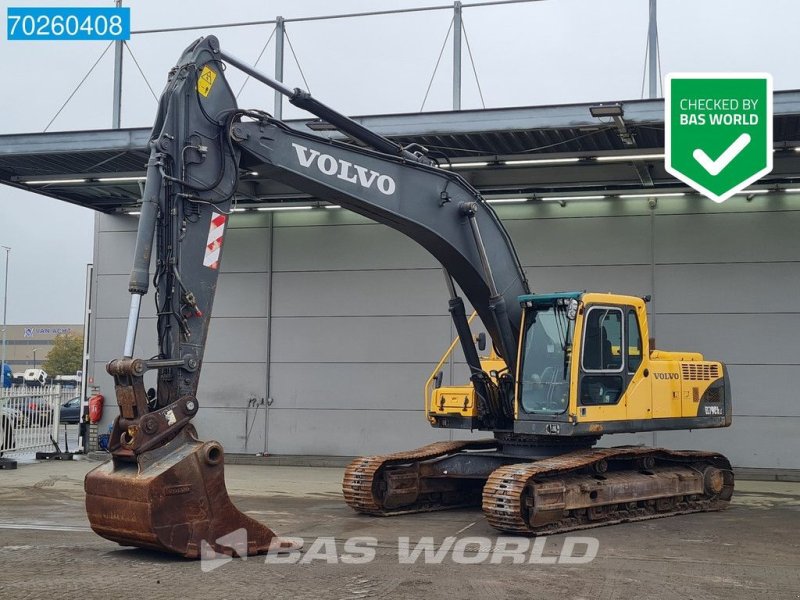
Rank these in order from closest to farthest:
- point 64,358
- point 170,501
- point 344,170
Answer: point 170,501
point 344,170
point 64,358

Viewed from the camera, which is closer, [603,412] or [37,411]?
[603,412]

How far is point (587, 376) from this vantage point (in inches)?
445

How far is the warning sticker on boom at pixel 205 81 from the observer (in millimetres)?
9359

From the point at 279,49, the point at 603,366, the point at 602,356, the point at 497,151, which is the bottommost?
the point at 603,366

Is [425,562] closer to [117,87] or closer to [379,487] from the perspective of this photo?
[379,487]

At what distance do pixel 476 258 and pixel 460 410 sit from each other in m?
2.04

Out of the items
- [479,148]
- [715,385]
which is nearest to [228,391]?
[479,148]

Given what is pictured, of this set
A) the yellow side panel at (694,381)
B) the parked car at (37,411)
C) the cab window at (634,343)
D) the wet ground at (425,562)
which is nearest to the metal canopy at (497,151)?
the cab window at (634,343)

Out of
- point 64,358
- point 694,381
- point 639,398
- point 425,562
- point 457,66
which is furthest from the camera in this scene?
point 64,358

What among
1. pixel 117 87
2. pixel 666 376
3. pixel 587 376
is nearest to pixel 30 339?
pixel 117 87

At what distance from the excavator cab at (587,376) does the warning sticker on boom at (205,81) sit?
4.59 meters

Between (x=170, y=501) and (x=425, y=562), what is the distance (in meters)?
2.39

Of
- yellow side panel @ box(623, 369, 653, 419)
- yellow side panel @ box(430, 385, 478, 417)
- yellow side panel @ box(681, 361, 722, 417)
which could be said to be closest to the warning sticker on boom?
yellow side panel @ box(430, 385, 478, 417)

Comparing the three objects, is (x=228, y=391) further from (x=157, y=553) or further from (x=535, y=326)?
(x=157, y=553)
